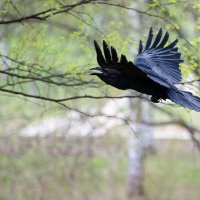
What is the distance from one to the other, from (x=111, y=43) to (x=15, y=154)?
443 cm

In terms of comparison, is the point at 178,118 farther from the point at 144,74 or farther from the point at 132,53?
the point at 144,74

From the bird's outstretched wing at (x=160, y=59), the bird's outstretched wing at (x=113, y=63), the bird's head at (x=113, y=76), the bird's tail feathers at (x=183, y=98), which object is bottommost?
the bird's tail feathers at (x=183, y=98)

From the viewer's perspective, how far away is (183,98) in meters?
3.85

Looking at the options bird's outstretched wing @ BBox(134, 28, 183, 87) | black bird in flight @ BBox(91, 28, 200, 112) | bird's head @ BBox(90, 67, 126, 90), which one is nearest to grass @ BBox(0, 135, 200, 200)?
bird's outstretched wing @ BBox(134, 28, 183, 87)

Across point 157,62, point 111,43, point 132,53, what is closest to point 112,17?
point 132,53

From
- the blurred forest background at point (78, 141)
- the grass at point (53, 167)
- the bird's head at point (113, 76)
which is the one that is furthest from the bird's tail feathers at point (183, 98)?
the grass at point (53, 167)

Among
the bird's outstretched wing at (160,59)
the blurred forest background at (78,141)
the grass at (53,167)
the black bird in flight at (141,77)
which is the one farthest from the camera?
the grass at (53,167)

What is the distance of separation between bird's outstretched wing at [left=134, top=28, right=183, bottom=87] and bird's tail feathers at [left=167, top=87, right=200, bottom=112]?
8 centimetres

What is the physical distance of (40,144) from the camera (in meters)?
8.90

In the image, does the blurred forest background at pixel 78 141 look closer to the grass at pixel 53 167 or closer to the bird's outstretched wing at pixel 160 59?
the grass at pixel 53 167

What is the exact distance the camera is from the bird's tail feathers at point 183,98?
12.4 ft

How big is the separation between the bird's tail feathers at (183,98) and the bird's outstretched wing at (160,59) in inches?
3.2

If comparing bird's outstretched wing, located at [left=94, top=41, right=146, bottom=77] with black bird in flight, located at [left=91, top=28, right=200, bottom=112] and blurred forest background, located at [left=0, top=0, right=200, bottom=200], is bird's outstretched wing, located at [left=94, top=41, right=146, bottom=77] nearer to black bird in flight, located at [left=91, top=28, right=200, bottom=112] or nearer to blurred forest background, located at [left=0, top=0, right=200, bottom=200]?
black bird in flight, located at [left=91, top=28, right=200, bottom=112]

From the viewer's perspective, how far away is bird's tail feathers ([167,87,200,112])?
12.4 ft
